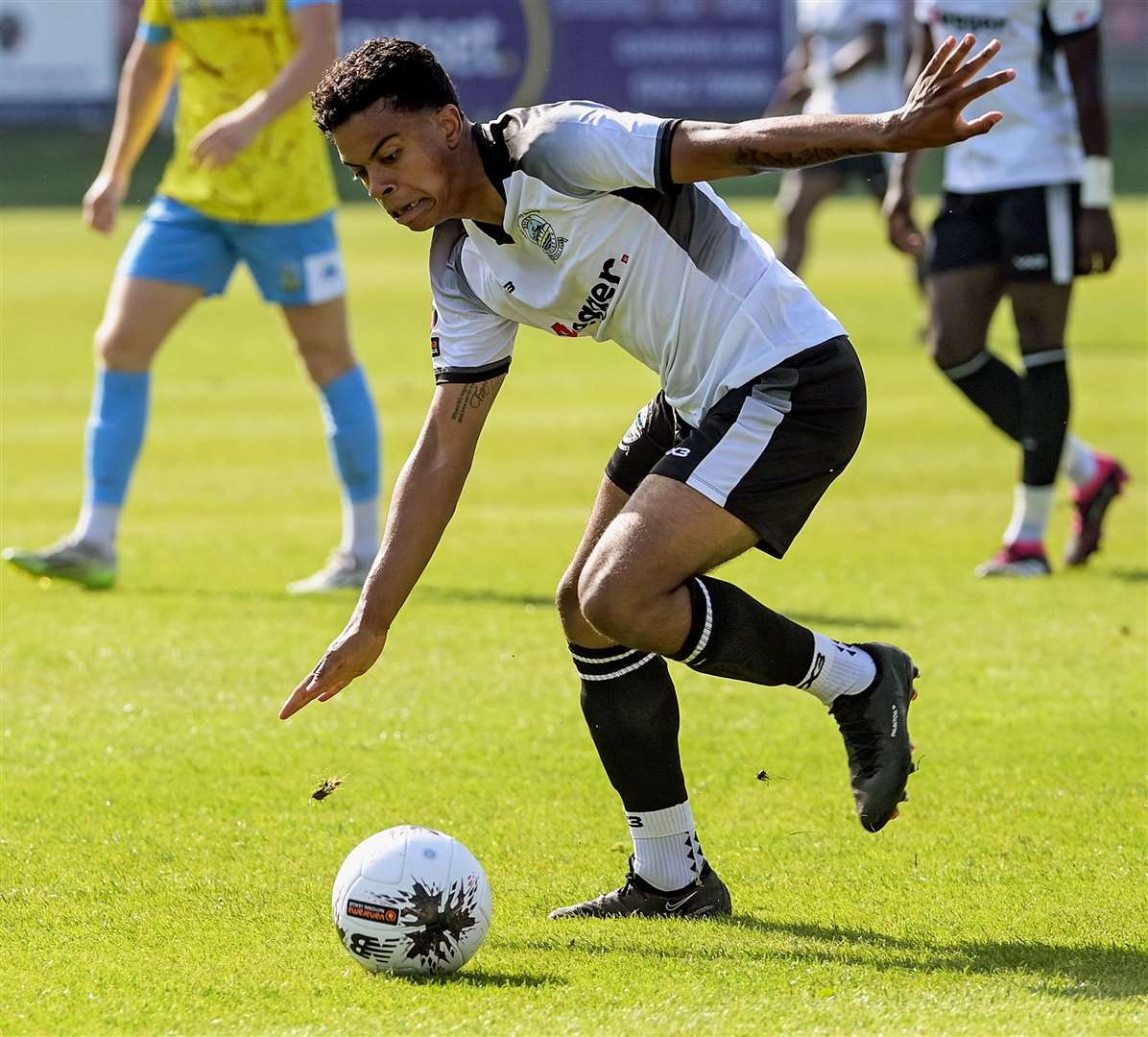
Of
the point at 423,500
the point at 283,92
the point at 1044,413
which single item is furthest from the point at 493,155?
the point at 1044,413

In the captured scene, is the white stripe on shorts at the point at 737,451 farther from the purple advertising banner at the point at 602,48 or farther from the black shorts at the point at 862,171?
the purple advertising banner at the point at 602,48

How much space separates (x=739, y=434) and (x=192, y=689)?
2.94 metres

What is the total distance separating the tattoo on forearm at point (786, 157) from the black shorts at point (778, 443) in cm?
56

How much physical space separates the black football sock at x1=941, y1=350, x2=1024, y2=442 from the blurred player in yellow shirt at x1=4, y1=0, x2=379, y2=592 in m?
2.52

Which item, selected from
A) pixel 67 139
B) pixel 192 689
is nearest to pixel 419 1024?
pixel 192 689

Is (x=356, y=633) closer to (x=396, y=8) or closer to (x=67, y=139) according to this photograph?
(x=396, y=8)

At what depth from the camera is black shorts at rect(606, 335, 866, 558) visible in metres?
4.46

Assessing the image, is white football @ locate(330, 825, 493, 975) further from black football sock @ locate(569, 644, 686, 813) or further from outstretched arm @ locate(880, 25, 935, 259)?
outstretched arm @ locate(880, 25, 935, 259)

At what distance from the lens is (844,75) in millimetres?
15141

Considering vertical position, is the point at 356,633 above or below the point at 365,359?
above

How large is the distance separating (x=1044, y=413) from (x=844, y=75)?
7075mm

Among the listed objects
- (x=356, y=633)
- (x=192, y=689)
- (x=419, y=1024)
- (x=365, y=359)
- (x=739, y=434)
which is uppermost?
(x=739, y=434)

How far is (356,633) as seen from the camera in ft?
14.9

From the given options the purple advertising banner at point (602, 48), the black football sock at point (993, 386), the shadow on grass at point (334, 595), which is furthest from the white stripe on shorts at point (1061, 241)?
the purple advertising banner at point (602, 48)
